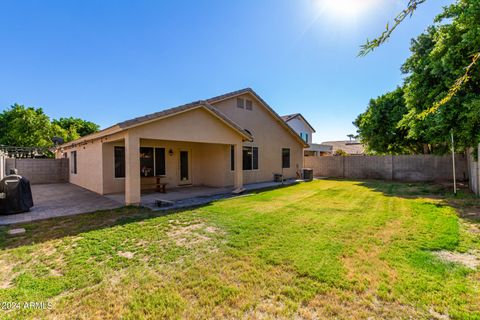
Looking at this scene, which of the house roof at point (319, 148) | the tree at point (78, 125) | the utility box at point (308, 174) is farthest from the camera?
the tree at point (78, 125)

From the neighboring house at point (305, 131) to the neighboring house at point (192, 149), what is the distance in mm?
10698

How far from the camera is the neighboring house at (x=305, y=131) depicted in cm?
2804

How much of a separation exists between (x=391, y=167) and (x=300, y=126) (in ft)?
51.9

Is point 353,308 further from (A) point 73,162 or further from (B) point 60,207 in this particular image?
(A) point 73,162

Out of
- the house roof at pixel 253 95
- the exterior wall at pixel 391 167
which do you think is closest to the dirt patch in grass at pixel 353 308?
the house roof at pixel 253 95

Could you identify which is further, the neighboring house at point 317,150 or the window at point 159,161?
the neighboring house at point 317,150

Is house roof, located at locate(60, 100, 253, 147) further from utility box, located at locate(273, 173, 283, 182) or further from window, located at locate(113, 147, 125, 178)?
utility box, located at locate(273, 173, 283, 182)

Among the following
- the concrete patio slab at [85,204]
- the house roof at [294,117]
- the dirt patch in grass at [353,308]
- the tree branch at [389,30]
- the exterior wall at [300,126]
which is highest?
the house roof at [294,117]

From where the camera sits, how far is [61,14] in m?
9.20

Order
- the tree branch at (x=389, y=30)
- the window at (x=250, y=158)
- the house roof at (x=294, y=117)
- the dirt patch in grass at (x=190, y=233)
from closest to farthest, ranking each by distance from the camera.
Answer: the tree branch at (x=389, y=30), the dirt patch in grass at (x=190, y=233), the window at (x=250, y=158), the house roof at (x=294, y=117)

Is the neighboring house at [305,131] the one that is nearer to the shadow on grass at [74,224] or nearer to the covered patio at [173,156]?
the covered patio at [173,156]

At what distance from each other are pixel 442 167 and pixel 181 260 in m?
17.8

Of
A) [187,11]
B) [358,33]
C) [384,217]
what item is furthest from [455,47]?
[187,11]

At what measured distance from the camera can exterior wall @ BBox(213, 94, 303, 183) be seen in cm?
1359
